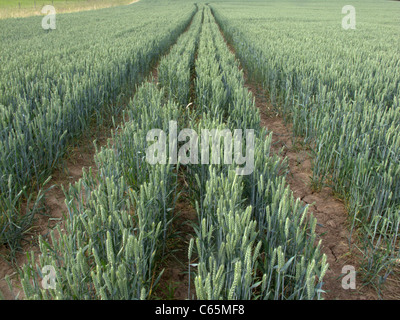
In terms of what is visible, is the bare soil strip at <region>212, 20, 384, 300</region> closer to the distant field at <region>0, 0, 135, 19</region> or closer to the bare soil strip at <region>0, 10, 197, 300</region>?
the bare soil strip at <region>0, 10, 197, 300</region>

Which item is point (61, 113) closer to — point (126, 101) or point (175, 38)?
point (126, 101)

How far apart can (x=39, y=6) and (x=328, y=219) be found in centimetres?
3136

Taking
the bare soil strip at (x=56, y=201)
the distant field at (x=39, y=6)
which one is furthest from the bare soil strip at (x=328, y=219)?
the distant field at (x=39, y=6)

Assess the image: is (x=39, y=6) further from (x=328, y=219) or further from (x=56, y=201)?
(x=328, y=219)

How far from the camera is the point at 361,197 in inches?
84.2

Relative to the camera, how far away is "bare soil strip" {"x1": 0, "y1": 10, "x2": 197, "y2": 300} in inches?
67.9

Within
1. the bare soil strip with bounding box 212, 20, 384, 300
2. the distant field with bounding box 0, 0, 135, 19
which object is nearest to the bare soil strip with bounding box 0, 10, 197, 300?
the bare soil strip with bounding box 212, 20, 384, 300

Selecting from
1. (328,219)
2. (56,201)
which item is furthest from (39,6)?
(328,219)

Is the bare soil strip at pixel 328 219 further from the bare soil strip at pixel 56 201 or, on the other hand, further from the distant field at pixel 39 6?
the distant field at pixel 39 6

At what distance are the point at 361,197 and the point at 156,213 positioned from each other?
143 cm

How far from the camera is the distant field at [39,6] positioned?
20114mm
